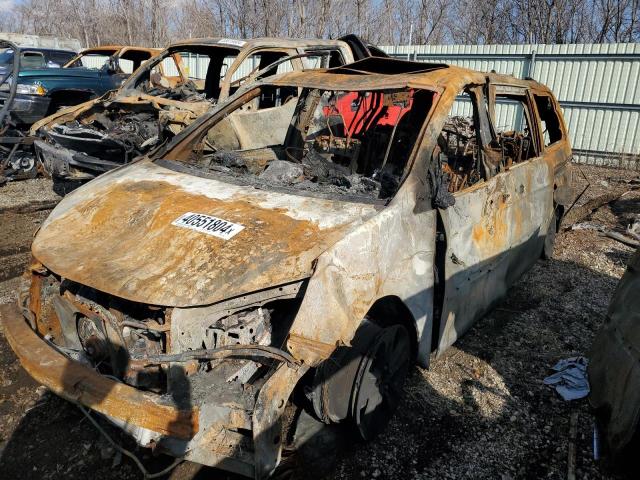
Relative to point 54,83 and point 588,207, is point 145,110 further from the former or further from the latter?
point 588,207

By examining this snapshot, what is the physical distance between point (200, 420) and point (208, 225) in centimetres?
97

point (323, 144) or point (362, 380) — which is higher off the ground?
point (323, 144)

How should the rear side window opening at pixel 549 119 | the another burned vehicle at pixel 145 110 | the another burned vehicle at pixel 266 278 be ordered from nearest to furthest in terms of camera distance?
the another burned vehicle at pixel 266 278 < the rear side window opening at pixel 549 119 < the another burned vehicle at pixel 145 110

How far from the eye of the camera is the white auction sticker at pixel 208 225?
2424 millimetres

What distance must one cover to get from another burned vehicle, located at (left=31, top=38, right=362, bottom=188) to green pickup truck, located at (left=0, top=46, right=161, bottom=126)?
1448mm

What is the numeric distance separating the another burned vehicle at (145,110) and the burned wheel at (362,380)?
11.7 ft

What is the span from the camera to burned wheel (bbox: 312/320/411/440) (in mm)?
2461

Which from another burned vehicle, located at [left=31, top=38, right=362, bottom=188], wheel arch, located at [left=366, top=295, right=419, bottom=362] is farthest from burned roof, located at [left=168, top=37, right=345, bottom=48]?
wheel arch, located at [left=366, top=295, right=419, bottom=362]

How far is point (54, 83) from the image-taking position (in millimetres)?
8977

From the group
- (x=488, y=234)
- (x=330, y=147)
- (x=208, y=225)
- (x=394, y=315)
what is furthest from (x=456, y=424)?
(x=330, y=147)

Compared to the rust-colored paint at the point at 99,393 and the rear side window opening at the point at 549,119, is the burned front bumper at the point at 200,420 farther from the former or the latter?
the rear side window opening at the point at 549,119

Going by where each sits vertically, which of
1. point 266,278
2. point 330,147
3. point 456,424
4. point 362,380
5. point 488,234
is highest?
point 330,147

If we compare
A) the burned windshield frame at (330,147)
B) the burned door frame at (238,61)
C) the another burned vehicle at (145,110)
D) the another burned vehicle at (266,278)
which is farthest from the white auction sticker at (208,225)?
the burned door frame at (238,61)

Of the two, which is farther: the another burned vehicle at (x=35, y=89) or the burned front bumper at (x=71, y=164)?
the another burned vehicle at (x=35, y=89)
